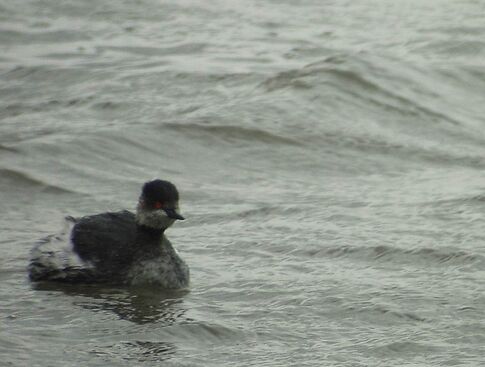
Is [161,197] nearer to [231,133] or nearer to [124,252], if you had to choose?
[124,252]

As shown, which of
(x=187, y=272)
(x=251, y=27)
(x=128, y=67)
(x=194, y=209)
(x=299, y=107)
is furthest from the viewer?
(x=251, y=27)

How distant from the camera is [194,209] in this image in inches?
472

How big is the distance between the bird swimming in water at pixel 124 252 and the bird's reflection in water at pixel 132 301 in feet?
0.22

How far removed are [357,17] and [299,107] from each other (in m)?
4.36

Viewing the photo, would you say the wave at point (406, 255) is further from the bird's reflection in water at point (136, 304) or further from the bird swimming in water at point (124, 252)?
the bird's reflection in water at point (136, 304)

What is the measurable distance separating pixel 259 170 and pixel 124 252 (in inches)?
138

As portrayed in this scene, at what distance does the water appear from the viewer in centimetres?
900

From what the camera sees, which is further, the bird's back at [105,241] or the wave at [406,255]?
the wave at [406,255]

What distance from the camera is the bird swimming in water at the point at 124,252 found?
1002 centimetres

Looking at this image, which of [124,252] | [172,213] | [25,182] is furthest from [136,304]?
[25,182]

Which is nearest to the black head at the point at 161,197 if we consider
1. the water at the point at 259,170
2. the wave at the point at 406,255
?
the water at the point at 259,170

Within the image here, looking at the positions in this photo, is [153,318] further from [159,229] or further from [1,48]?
[1,48]

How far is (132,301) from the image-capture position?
9.85m

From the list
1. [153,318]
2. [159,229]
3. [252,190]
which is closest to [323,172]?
[252,190]
